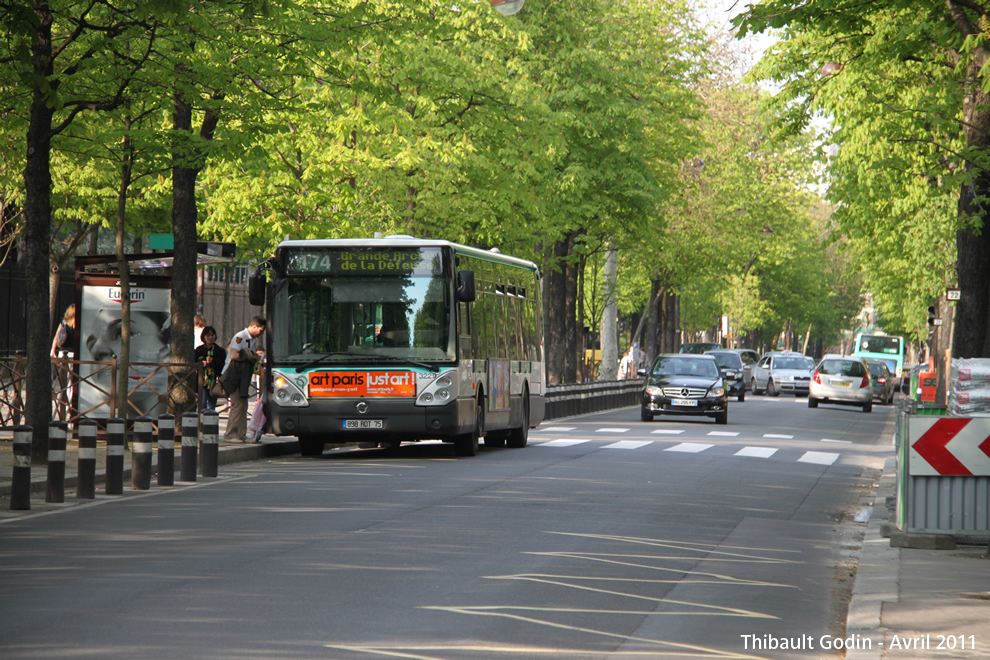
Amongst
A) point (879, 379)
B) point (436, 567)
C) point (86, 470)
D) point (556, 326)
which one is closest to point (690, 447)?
point (86, 470)

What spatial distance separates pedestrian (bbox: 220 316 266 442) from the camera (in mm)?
20797

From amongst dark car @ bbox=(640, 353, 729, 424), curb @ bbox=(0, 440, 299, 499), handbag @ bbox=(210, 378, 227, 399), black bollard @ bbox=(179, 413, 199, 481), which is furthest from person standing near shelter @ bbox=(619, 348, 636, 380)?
black bollard @ bbox=(179, 413, 199, 481)

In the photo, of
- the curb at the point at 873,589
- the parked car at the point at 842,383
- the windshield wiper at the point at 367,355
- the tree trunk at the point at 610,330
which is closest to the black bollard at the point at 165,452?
the windshield wiper at the point at 367,355

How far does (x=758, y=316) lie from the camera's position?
87.9 m

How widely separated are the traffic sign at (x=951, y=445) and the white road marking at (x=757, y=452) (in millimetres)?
11925

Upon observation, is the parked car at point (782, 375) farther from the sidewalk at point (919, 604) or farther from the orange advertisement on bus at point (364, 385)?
the sidewalk at point (919, 604)

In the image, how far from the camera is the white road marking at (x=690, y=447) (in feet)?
77.8

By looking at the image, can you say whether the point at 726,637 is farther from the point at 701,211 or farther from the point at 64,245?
the point at 701,211

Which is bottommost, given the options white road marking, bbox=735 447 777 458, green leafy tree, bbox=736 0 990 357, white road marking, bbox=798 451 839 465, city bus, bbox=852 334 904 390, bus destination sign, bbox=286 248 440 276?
white road marking, bbox=798 451 839 465

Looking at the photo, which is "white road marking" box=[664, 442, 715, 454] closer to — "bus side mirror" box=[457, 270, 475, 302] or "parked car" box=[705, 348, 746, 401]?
"bus side mirror" box=[457, 270, 475, 302]

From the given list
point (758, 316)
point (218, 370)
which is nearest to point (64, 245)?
point (218, 370)

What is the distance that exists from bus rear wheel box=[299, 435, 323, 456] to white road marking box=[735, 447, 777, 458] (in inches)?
268

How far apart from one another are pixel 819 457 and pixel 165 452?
41.2 feet

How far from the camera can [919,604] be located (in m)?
8.54
